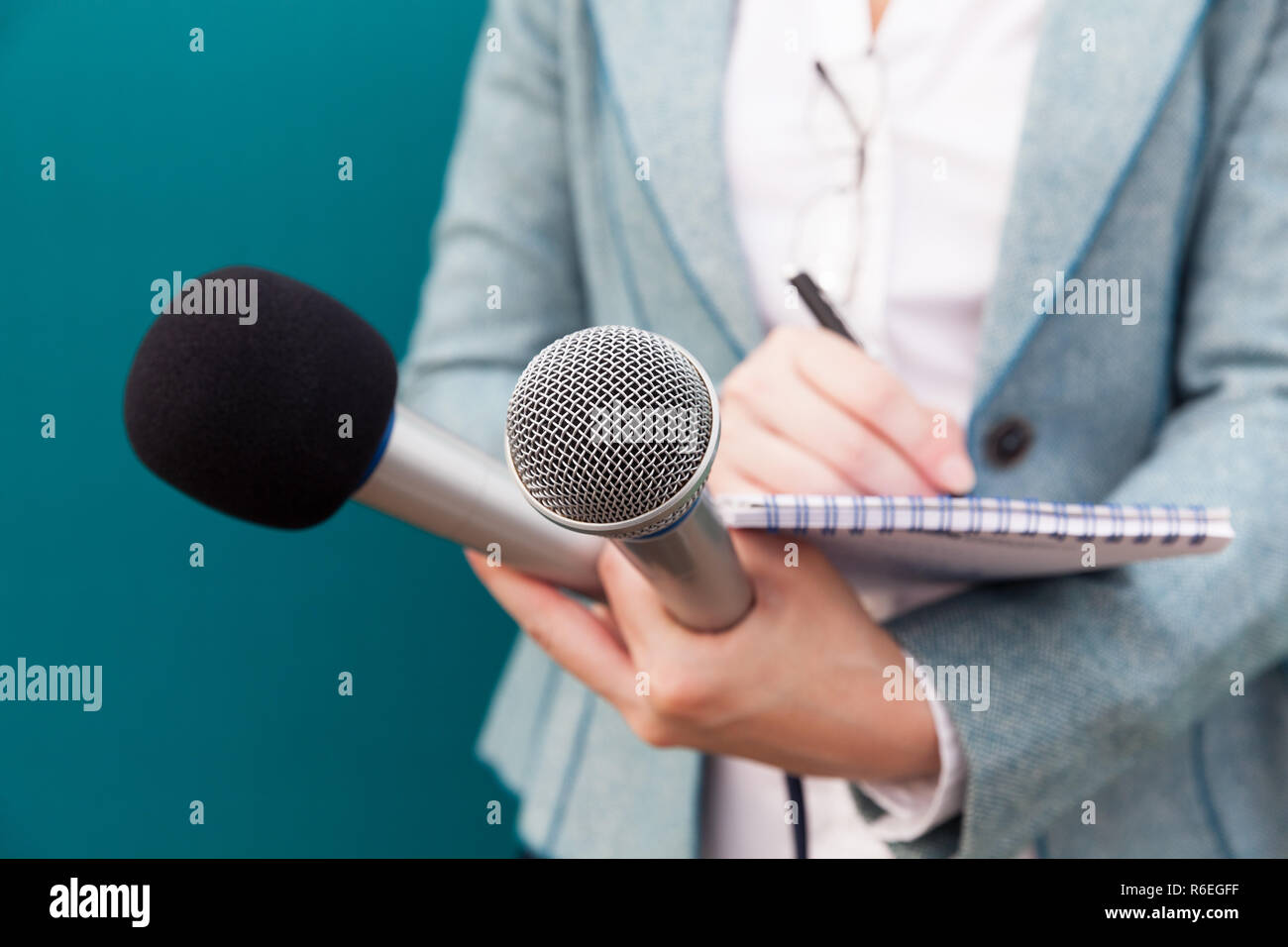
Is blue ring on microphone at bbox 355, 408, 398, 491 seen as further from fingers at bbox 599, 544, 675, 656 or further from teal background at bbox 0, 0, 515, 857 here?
teal background at bbox 0, 0, 515, 857

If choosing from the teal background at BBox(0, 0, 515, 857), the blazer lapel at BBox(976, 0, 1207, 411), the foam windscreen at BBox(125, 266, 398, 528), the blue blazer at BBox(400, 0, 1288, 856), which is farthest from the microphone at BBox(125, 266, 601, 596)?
the teal background at BBox(0, 0, 515, 857)

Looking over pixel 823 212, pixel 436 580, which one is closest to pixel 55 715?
pixel 436 580

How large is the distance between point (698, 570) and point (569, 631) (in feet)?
0.49

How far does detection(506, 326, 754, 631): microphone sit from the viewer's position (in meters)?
0.22

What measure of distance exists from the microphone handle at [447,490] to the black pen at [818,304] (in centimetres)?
17

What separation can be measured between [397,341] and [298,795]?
545 mm

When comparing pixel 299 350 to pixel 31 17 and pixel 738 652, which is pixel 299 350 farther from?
pixel 31 17

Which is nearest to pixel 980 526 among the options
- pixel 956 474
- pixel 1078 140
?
pixel 956 474

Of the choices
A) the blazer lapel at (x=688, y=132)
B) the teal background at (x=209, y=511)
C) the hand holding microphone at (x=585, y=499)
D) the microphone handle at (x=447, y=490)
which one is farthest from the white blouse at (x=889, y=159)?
the teal background at (x=209, y=511)

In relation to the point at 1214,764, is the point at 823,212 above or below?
above

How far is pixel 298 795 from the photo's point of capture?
3.34ft

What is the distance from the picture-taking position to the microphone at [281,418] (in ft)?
0.97

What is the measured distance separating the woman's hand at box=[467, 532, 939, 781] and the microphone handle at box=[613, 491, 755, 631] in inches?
→ 0.8
